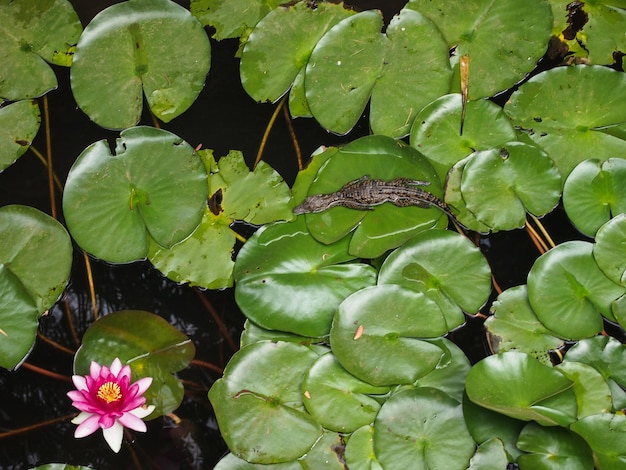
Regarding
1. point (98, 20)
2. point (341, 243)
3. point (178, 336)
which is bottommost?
point (178, 336)

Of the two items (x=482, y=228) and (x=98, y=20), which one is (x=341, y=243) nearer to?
(x=482, y=228)

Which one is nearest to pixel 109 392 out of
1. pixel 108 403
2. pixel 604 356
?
pixel 108 403

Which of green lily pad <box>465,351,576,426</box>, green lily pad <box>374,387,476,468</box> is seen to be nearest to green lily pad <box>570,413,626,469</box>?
green lily pad <box>465,351,576,426</box>

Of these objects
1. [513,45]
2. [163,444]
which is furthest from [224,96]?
[163,444]

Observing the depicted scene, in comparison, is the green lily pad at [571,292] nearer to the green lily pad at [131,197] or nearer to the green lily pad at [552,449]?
the green lily pad at [552,449]

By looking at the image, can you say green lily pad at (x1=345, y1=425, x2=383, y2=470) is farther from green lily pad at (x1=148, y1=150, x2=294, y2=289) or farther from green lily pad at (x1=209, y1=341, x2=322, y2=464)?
green lily pad at (x1=148, y1=150, x2=294, y2=289)

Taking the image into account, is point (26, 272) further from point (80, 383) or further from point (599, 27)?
point (599, 27)

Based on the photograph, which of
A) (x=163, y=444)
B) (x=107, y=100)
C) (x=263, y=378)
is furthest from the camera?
(x=107, y=100)
